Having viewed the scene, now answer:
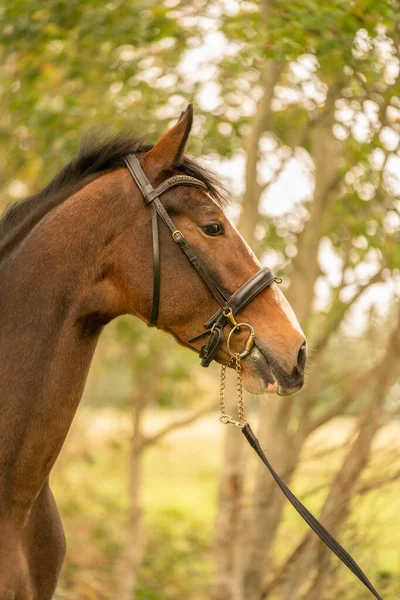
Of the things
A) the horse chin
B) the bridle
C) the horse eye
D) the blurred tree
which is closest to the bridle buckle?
the bridle

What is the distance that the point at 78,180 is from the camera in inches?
125

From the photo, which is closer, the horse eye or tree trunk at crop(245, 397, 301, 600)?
the horse eye

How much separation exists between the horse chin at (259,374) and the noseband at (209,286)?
35mm

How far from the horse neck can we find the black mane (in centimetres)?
8

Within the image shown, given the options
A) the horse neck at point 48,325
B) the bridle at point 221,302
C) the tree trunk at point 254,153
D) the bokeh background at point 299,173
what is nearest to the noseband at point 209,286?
the bridle at point 221,302

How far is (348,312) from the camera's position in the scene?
6.85 metres

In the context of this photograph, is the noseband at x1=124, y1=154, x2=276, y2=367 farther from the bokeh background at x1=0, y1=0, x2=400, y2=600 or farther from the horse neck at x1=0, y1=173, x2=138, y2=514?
the bokeh background at x1=0, y1=0, x2=400, y2=600

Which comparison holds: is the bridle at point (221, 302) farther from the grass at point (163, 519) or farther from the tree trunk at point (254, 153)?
the tree trunk at point (254, 153)

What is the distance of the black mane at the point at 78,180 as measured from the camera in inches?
122

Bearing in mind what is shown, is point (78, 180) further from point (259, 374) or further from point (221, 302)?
point (259, 374)

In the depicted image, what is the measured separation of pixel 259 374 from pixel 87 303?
2.43 ft

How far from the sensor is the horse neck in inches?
114

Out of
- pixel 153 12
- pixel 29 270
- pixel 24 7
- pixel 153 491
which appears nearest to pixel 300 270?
pixel 153 12

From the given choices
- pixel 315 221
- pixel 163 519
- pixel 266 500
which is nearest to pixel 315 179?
pixel 315 221
